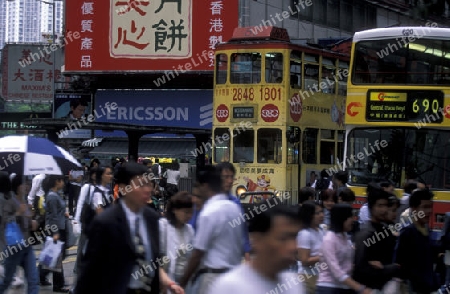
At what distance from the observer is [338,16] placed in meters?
41.0

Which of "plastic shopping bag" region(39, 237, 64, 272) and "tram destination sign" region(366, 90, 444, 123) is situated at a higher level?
"tram destination sign" region(366, 90, 444, 123)

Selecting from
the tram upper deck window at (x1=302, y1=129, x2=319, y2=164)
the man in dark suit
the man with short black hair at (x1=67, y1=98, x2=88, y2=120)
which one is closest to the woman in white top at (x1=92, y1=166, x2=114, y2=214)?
the man in dark suit

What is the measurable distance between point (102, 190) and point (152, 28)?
27223 millimetres

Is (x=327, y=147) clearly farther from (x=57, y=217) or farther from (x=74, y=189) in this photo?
(x=57, y=217)

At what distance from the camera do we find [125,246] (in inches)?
206

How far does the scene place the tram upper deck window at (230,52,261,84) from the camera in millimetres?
21188

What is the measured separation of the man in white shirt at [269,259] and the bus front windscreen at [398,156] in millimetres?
10851

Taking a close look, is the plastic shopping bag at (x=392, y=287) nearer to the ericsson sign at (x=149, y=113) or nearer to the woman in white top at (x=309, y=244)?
the woman in white top at (x=309, y=244)

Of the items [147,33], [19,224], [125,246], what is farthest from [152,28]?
[125,246]

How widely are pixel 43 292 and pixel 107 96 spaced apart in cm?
2958

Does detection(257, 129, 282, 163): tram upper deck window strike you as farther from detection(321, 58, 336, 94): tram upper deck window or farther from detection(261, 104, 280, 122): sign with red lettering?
detection(321, 58, 336, 94): tram upper deck window

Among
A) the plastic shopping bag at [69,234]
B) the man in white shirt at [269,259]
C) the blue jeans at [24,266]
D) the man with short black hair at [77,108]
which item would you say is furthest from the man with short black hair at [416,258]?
the man with short black hair at [77,108]

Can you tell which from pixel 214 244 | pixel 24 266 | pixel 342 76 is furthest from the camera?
pixel 342 76

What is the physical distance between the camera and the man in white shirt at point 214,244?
20.6ft
